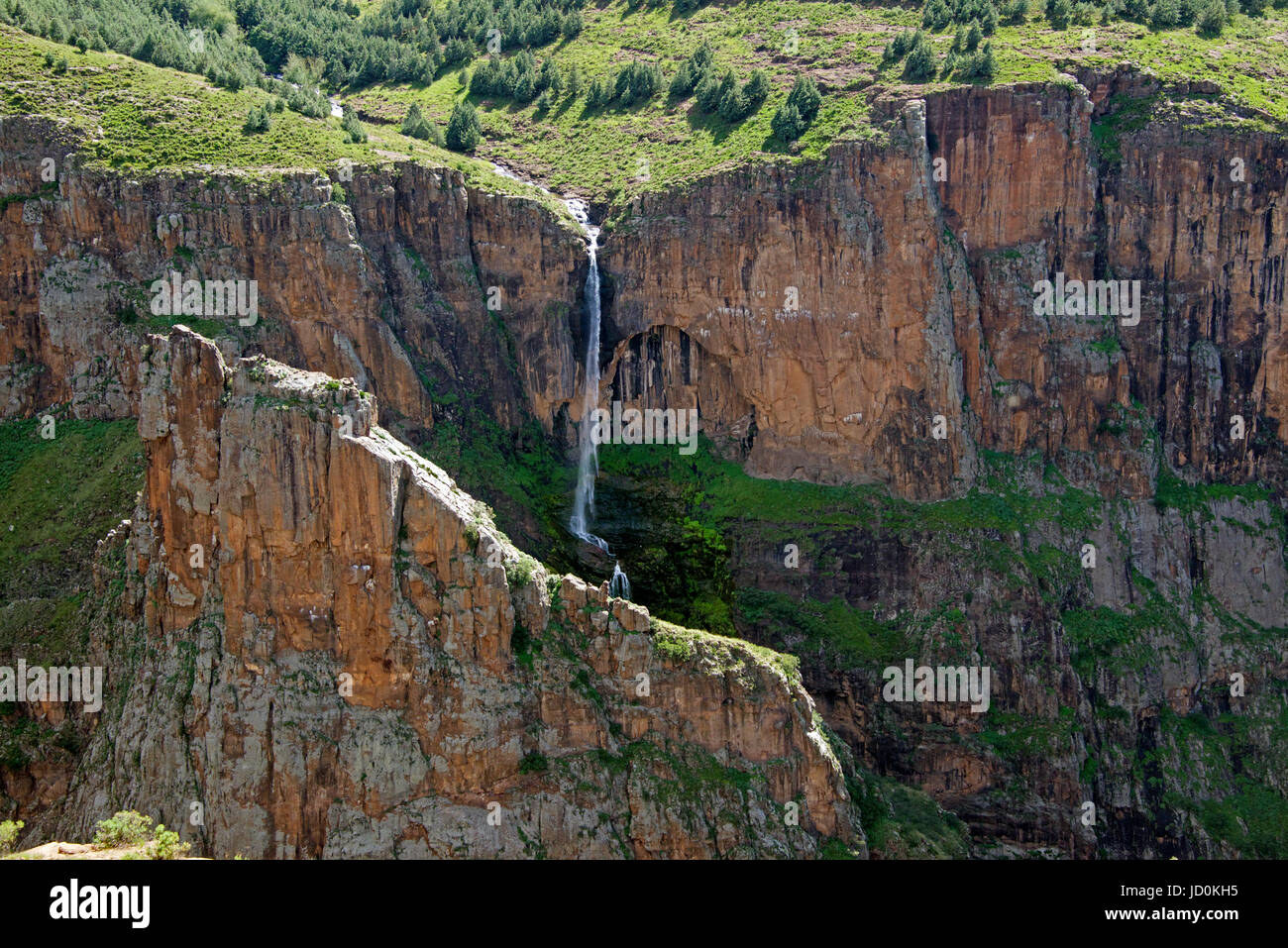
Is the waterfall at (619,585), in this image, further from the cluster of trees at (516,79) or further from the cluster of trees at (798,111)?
the cluster of trees at (516,79)

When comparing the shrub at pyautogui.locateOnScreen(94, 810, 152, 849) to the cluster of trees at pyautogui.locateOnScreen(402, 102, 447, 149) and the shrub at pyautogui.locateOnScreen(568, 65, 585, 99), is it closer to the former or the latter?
the cluster of trees at pyautogui.locateOnScreen(402, 102, 447, 149)

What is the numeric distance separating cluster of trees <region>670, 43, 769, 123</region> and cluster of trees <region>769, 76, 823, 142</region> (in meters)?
2.92

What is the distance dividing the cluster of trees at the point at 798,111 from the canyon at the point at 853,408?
11.2 ft

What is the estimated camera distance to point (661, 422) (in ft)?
242

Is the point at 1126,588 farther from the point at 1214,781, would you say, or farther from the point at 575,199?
the point at 575,199

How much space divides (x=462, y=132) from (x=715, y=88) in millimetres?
14306

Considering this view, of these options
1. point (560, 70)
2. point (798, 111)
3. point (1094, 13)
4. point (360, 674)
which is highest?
point (560, 70)

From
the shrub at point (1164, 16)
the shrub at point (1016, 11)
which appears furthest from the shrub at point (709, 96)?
the shrub at point (1164, 16)

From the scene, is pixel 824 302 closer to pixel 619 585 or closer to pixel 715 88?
pixel 715 88

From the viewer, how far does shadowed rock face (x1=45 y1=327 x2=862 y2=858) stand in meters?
46.4

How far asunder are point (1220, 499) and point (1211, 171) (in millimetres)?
15990

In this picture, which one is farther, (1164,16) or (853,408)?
(1164,16)

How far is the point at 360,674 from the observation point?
155 feet

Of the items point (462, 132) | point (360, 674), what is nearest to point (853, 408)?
point (462, 132)
